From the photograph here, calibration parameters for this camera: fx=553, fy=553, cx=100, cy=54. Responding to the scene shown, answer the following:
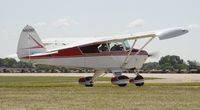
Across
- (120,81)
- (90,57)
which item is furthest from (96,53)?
(120,81)

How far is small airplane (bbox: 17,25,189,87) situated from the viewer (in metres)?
31.2

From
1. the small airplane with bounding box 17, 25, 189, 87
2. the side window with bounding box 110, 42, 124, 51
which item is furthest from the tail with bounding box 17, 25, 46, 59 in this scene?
the side window with bounding box 110, 42, 124, 51

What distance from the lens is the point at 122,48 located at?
107 ft

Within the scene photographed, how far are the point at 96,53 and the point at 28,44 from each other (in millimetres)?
3984

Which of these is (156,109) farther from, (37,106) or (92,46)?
(92,46)

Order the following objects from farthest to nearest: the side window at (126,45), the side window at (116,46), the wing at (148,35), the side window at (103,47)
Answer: the side window at (126,45)
the side window at (116,46)
the side window at (103,47)
the wing at (148,35)

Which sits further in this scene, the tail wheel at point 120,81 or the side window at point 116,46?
the side window at point 116,46

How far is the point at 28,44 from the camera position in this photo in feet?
104

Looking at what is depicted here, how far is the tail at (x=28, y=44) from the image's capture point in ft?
103

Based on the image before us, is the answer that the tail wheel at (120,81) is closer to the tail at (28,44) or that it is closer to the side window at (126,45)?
the side window at (126,45)

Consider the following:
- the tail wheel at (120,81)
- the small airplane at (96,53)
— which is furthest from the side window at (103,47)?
the tail wheel at (120,81)

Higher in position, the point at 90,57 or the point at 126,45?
the point at 126,45

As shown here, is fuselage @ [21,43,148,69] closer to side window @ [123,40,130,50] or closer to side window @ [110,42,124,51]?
side window @ [110,42,124,51]

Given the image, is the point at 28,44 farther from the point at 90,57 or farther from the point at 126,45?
the point at 126,45
